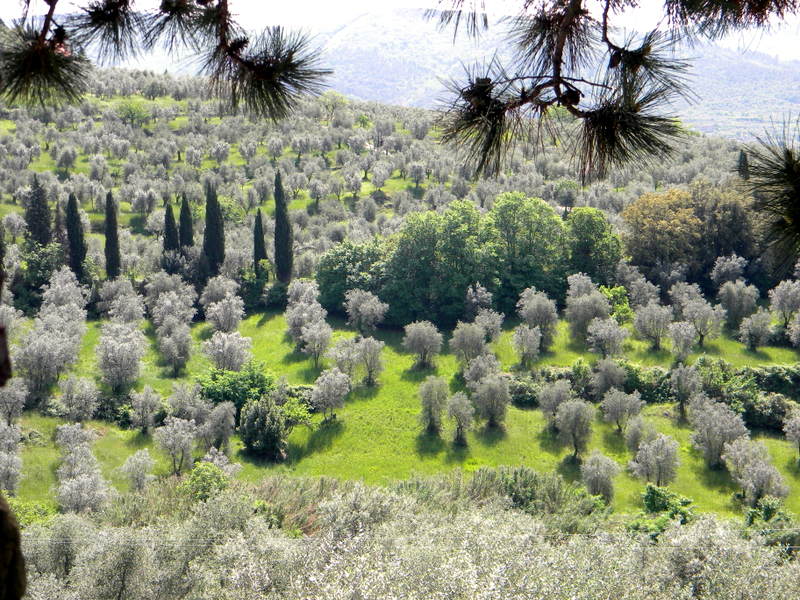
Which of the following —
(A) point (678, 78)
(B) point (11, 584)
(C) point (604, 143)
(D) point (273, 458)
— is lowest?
(D) point (273, 458)

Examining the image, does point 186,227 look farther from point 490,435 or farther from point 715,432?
point 715,432

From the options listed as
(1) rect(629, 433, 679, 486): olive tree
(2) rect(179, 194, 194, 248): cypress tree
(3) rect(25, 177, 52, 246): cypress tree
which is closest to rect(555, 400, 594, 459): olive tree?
(1) rect(629, 433, 679, 486): olive tree

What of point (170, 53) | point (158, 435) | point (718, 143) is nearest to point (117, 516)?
point (158, 435)

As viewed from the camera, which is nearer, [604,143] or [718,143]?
[604,143]

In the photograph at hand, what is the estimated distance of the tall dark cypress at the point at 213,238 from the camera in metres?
70.4

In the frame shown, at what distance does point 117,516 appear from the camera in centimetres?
3203

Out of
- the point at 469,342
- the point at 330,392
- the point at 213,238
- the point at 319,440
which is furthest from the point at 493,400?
the point at 213,238

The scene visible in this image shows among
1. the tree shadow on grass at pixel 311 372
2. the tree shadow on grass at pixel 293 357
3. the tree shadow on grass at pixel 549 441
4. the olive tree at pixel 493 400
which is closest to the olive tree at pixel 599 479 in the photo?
the tree shadow on grass at pixel 549 441

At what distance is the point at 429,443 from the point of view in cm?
4731

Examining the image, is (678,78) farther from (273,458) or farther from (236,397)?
(236,397)

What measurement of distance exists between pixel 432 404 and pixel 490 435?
13.4 ft

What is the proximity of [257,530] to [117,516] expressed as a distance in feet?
24.6

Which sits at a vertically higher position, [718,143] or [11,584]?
[718,143]

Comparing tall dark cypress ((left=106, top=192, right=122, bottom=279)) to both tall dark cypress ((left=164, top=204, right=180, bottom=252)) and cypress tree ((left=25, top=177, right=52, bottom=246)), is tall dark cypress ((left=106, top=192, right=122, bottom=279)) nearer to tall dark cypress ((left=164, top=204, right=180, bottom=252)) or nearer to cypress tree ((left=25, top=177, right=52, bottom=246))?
tall dark cypress ((left=164, top=204, right=180, bottom=252))
